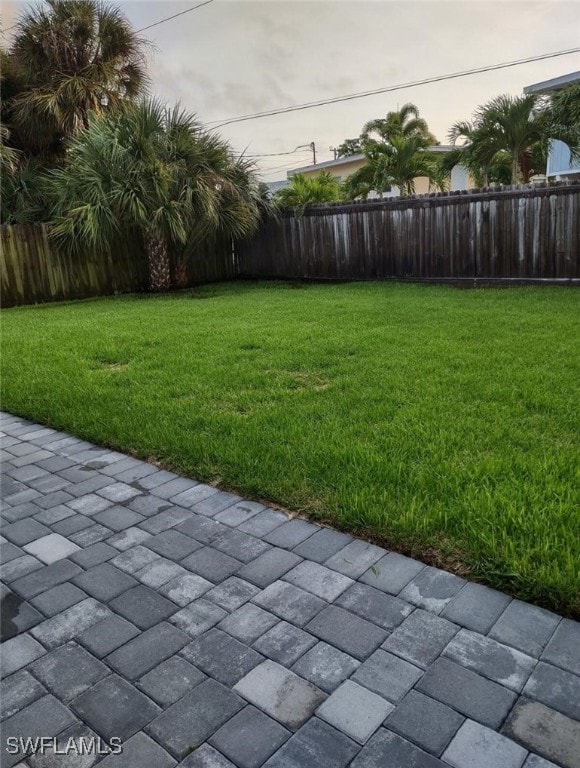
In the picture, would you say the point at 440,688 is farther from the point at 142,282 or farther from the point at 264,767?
the point at 142,282

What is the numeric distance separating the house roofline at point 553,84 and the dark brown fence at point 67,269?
8609 mm

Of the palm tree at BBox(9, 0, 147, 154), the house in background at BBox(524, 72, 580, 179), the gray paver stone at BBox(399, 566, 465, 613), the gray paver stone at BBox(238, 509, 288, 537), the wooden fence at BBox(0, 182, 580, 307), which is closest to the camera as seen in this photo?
the gray paver stone at BBox(399, 566, 465, 613)

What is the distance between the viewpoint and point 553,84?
13438 mm

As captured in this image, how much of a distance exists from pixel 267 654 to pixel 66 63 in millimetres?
11957

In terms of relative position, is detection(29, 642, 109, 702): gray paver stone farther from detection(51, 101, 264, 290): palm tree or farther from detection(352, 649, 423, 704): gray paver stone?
detection(51, 101, 264, 290): palm tree

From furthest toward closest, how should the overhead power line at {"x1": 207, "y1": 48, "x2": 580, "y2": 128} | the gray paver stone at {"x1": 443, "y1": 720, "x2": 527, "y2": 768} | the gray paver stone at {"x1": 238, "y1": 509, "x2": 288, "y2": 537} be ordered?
the overhead power line at {"x1": 207, "y1": 48, "x2": 580, "y2": 128} → the gray paver stone at {"x1": 238, "y1": 509, "x2": 288, "y2": 537} → the gray paver stone at {"x1": 443, "y1": 720, "x2": 527, "y2": 768}

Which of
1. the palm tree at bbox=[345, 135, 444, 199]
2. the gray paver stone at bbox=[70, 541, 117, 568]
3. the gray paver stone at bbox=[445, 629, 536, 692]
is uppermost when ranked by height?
the palm tree at bbox=[345, 135, 444, 199]

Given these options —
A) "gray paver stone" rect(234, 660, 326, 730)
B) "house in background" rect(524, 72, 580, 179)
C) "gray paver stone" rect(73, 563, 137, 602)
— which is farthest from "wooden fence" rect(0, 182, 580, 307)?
"gray paver stone" rect(234, 660, 326, 730)

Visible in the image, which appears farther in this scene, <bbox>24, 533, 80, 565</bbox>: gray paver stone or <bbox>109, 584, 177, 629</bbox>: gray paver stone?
<bbox>24, 533, 80, 565</bbox>: gray paver stone

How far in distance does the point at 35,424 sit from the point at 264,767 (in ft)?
10.2

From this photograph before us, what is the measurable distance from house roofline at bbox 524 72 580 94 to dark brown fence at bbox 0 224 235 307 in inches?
339

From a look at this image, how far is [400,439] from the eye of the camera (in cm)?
298

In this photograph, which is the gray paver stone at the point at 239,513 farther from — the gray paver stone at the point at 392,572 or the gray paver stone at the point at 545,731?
the gray paver stone at the point at 545,731

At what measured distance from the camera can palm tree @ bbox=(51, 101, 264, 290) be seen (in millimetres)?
8891
